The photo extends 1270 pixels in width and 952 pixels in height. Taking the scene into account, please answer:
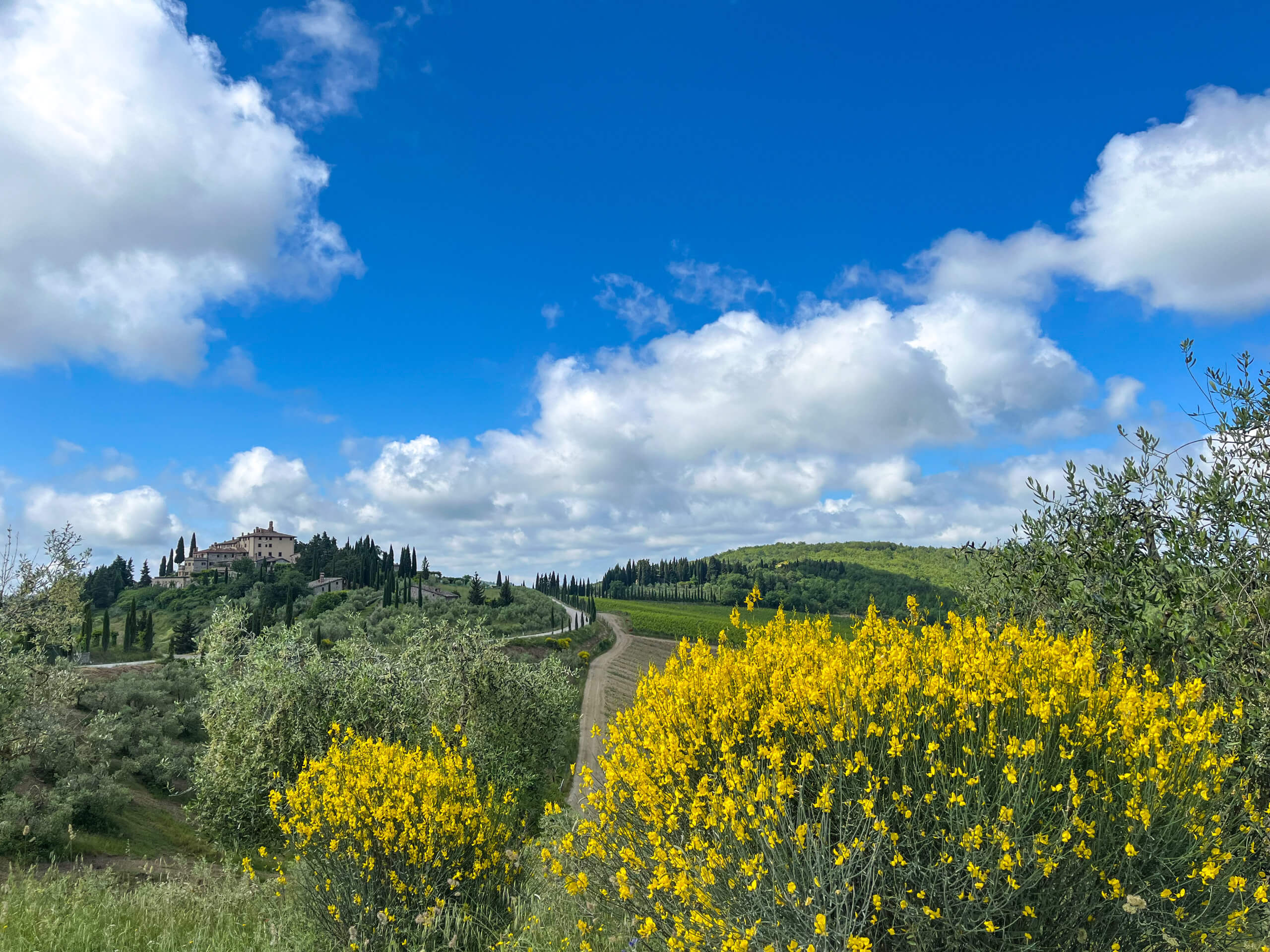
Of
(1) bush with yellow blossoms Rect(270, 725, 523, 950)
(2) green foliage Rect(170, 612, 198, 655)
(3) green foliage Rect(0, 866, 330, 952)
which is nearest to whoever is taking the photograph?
(3) green foliage Rect(0, 866, 330, 952)

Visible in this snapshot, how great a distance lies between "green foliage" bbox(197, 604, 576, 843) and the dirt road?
132 inches

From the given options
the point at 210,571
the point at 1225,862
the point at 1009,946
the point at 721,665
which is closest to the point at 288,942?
the point at 721,665

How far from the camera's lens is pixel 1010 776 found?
427 cm

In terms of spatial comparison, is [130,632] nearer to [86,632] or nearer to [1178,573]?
[86,632]

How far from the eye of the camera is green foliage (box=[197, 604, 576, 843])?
80.8ft

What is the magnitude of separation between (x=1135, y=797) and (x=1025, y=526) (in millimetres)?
5679

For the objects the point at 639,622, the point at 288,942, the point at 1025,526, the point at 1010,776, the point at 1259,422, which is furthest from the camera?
the point at 639,622

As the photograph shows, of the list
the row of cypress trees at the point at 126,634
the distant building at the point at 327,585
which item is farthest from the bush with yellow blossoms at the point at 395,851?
the distant building at the point at 327,585

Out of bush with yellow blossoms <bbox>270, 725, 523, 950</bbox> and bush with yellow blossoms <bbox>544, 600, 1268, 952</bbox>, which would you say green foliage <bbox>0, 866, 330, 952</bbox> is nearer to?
bush with yellow blossoms <bbox>270, 725, 523, 950</bbox>

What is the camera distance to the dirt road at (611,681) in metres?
43.9

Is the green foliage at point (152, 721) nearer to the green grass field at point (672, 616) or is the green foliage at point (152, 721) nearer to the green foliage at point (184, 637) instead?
the green foliage at point (184, 637)

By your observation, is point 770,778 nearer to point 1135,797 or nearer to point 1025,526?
point 1135,797

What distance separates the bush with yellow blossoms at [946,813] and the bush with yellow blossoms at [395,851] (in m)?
3.42

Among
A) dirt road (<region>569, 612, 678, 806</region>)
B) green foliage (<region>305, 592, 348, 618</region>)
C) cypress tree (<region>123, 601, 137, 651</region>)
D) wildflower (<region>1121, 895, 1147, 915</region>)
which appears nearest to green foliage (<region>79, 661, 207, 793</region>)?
dirt road (<region>569, 612, 678, 806</region>)
